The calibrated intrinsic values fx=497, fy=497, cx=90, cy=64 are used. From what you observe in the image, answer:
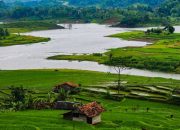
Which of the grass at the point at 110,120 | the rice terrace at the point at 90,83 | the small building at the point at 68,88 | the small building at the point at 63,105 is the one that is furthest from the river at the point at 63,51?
the small building at the point at 63,105

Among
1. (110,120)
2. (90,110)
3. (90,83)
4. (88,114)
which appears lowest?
(90,83)

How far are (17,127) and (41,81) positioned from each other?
145ft

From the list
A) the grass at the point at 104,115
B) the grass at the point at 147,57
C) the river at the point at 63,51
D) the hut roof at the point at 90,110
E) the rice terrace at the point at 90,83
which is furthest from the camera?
the river at the point at 63,51

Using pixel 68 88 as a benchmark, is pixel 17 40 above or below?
below

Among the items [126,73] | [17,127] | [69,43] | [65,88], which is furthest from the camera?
[69,43]

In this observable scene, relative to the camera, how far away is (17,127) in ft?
163

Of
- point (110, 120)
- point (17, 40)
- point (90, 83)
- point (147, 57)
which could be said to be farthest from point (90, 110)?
point (17, 40)

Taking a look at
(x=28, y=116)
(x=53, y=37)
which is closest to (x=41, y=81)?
(x=28, y=116)

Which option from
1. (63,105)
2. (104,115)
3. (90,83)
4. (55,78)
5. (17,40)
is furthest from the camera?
(17,40)

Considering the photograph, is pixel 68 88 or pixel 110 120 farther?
pixel 68 88

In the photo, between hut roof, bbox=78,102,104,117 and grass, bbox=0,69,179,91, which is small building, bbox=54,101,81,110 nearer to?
hut roof, bbox=78,102,104,117

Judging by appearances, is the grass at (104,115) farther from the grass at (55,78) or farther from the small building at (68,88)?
the small building at (68,88)

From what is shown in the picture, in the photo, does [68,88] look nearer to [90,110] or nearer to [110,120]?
[110,120]

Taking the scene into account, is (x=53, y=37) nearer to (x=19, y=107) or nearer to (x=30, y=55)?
(x=30, y=55)
